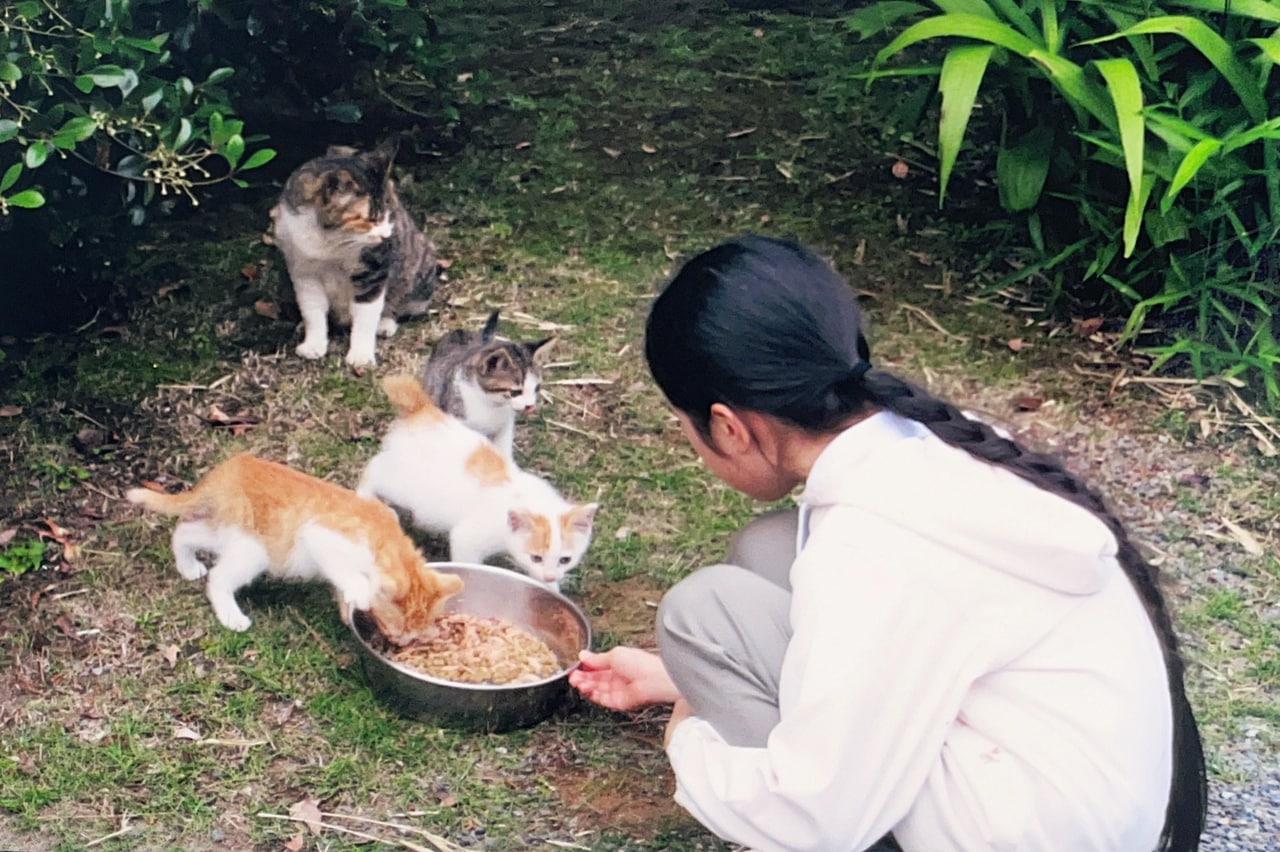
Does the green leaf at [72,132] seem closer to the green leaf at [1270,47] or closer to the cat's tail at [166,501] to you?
the cat's tail at [166,501]

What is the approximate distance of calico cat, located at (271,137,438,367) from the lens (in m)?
3.32

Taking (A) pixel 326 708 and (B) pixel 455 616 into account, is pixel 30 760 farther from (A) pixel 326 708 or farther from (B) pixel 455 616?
(B) pixel 455 616

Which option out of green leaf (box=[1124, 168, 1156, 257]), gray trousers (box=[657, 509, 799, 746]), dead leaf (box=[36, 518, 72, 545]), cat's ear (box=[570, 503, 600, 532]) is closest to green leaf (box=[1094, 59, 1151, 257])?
green leaf (box=[1124, 168, 1156, 257])

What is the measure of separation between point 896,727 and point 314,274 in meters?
2.27

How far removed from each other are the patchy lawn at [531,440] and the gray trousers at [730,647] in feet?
1.48

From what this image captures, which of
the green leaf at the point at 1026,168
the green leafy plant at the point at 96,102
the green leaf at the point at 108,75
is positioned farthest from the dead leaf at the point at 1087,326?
the green leaf at the point at 108,75

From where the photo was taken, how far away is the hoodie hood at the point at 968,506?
4.81 feet

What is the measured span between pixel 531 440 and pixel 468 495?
491mm

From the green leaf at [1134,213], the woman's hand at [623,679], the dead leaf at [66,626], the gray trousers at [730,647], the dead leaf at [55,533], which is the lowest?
the dead leaf at [66,626]

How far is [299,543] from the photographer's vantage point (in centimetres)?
246

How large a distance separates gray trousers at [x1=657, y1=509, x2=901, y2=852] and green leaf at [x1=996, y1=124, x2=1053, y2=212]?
1990mm

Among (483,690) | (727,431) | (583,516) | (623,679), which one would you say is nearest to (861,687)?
(727,431)

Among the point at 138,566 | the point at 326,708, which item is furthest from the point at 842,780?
the point at 138,566

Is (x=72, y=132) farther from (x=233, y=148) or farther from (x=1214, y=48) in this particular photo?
(x=1214, y=48)
